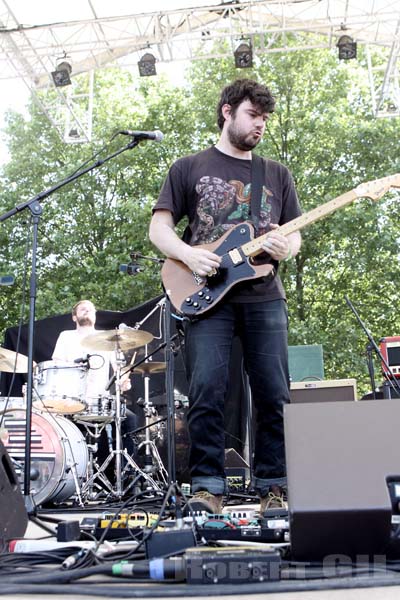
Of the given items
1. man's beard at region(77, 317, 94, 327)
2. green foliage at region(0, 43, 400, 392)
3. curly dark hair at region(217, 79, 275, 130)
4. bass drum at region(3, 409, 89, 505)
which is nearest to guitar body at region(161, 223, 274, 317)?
curly dark hair at region(217, 79, 275, 130)

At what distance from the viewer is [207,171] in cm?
314

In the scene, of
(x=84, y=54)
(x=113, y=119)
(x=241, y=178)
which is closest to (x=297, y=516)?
(x=241, y=178)

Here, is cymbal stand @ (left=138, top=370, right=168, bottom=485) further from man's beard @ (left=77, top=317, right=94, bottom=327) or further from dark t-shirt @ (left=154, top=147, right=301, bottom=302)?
dark t-shirt @ (left=154, top=147, right=301, bottom=302)

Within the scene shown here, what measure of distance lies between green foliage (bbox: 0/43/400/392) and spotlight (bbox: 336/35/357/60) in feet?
13.9

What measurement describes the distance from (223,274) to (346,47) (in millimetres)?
7744

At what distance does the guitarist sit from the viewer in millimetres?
2910

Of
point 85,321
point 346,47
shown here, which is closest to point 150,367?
point 85,321

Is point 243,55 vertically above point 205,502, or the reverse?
point 243,55

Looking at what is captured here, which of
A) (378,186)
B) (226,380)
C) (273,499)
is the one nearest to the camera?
(273,499)

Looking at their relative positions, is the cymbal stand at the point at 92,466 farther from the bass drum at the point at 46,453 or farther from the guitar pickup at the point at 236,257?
the guitar pickup at the point at 236,257

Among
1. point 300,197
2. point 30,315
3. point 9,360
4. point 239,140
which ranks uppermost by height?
point 300,197

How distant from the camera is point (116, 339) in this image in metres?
6.01

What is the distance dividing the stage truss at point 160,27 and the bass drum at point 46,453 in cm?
626

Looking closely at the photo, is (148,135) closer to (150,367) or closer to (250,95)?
(250,95)
